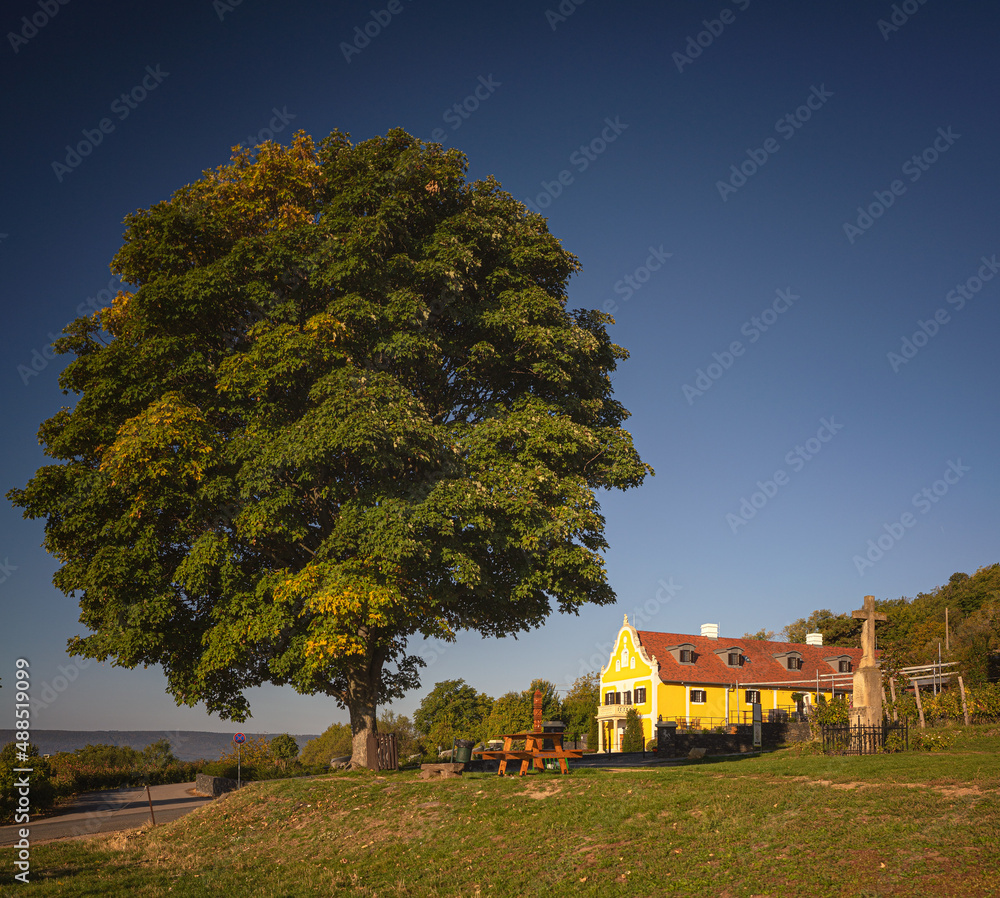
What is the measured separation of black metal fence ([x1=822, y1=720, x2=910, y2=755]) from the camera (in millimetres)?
19516

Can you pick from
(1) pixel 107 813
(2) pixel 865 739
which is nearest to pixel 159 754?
(1) pixel 107 813

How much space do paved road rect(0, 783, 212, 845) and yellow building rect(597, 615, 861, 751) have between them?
33.5 m

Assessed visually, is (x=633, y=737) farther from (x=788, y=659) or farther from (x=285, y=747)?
(x=285, y=747)

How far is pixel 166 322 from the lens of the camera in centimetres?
2264

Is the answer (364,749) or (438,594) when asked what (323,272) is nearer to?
(438,594)

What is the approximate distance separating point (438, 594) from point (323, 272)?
961 centimetres

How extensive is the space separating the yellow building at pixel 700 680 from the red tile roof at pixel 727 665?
73mm

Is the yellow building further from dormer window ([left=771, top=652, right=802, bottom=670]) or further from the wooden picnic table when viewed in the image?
the wooden picnic table

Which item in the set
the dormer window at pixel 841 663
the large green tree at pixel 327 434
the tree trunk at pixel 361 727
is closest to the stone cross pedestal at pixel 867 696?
the large green tree at pixel 327 434

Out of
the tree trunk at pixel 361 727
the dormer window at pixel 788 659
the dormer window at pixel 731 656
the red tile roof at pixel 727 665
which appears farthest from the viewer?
the dormer window at pixel 788 659

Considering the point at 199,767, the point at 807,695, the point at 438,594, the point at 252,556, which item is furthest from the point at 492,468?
the point at 807,695

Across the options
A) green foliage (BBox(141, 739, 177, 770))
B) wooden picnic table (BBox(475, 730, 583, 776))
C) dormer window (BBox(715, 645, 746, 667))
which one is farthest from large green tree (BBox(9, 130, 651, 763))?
dormer window (BBox(715, 645, 746, 667))

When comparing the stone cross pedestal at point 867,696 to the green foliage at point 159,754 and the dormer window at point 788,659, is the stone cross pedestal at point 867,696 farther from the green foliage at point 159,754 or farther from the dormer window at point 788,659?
the dormer window at point 788,659

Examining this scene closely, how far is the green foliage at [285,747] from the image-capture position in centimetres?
4088
